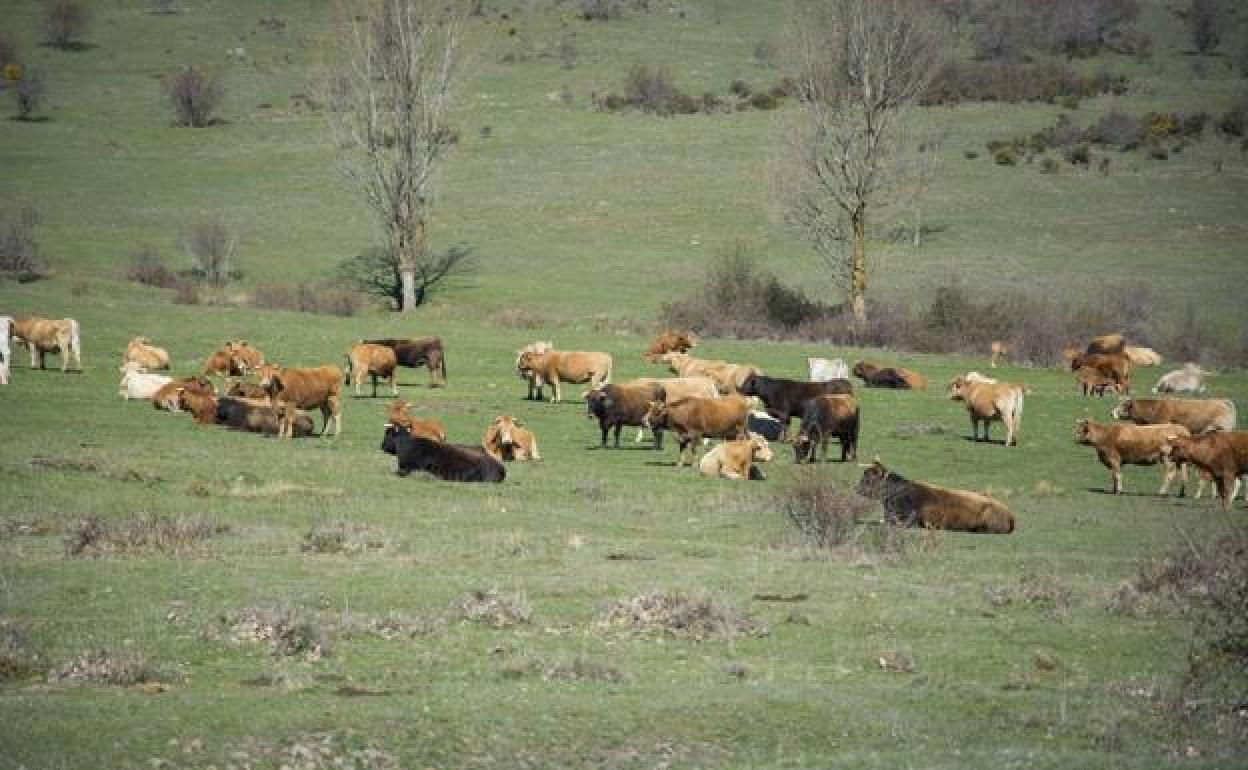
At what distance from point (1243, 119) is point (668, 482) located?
69.2 meters

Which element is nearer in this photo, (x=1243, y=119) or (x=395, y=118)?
(x=395, y=118)

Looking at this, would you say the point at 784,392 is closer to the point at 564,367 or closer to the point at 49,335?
the point at 564,367

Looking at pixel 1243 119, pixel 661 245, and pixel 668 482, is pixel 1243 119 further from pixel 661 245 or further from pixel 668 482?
pixel 668 482

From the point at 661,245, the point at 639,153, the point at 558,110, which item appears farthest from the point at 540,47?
the point at 661,245

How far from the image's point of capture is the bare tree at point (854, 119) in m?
58.1

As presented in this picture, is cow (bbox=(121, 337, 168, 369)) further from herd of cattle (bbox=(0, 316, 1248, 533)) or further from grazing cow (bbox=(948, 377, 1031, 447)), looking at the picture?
grazing cow (bbox=(948, 377, 1031, 447))

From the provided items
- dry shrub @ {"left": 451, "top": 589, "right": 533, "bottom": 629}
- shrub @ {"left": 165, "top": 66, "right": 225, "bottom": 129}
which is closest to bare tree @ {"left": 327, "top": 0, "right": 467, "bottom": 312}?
shrub @ {"left": 165, "top": 66, "right": 225, "bottom": 129}

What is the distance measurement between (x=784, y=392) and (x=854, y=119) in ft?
88.7

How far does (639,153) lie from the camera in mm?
85438

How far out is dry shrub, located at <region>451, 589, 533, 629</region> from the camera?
14931 mm

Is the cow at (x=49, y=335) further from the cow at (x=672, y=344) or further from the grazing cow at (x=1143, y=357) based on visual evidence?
the grazing cow at (x=1143, y=357)

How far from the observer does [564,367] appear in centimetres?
3788

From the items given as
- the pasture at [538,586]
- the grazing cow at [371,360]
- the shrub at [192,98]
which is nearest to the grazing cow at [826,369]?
the pasture at [538,586]

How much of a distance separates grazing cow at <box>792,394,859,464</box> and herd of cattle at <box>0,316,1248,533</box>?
1.0 inches
